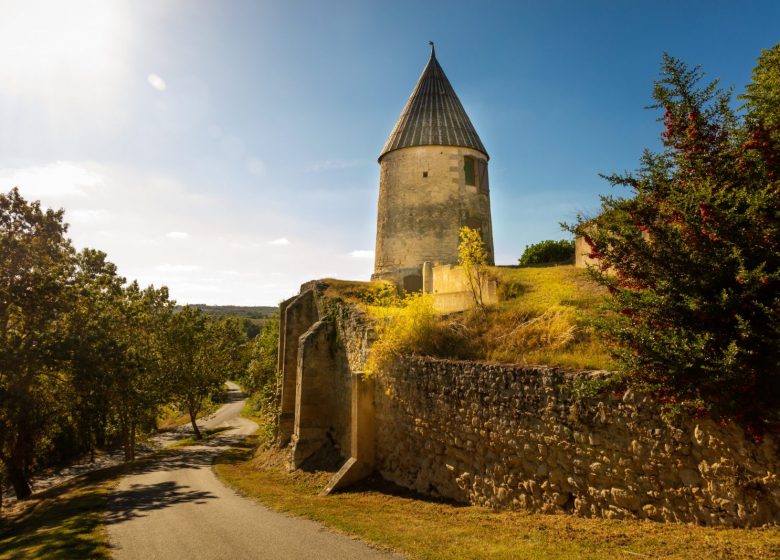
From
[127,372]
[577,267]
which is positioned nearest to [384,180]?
[577,267]

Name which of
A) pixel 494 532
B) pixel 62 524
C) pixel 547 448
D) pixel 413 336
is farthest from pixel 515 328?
pixel 62 524

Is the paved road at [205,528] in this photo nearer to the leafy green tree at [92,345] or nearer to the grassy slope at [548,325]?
the leafy green tree at [92,345]

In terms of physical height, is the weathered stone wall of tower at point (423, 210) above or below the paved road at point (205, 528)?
above

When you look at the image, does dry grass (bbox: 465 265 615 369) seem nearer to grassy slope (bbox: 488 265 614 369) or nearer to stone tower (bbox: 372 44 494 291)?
grassy slope (bbox: 488 265 614 369)

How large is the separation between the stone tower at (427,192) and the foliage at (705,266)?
552 inches

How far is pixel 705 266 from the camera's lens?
545 centimetres

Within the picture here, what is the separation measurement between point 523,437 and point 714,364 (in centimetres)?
331

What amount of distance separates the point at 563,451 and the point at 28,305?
586 inches

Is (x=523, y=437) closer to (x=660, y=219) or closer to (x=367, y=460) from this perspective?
(x=660, y=219)

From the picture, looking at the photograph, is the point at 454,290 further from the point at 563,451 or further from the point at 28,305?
the point at 28,305

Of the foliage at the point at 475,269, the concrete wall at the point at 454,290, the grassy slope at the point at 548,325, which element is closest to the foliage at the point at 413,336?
the grassy slope at the point at 548,325

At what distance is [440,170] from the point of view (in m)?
21.0

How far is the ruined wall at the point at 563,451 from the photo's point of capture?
5.20 meters

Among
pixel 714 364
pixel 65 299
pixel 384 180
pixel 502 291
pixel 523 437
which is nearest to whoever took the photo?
pixel 714 364
